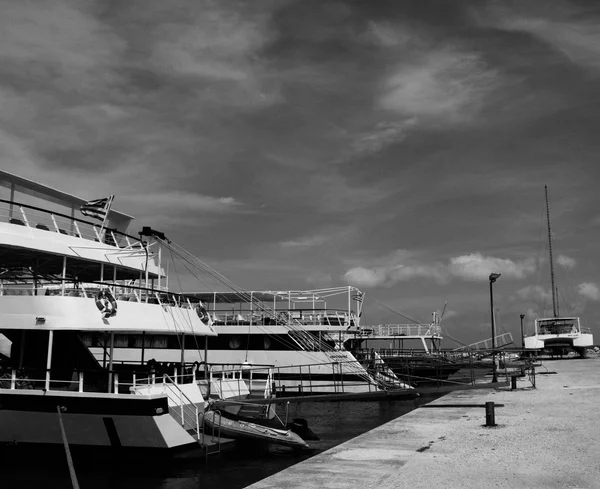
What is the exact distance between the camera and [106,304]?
619 inches

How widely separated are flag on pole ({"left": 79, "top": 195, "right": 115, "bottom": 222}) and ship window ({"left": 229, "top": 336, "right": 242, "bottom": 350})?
18249 mm

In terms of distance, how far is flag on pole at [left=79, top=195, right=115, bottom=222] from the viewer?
19297mm

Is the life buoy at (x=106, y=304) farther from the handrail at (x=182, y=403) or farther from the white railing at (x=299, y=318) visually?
the white railing at (x=299, y=318)

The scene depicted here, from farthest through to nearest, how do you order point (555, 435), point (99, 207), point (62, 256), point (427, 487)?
point (99, 207) < point (62, 256) < point (555, 435) < point (427, 487)

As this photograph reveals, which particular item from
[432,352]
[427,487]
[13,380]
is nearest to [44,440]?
[13,380]

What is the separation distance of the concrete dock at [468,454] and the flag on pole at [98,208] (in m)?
10.8

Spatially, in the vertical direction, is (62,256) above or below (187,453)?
above

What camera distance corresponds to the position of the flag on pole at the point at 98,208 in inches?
760

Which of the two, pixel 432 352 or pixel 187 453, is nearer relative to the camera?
pixel 187 453

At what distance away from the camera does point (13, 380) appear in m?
15.2

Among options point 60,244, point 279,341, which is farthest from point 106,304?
point 279,341

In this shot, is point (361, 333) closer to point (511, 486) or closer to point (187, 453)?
point (187, 453)

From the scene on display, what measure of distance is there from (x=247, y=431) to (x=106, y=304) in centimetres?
520

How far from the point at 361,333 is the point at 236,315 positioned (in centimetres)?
803
